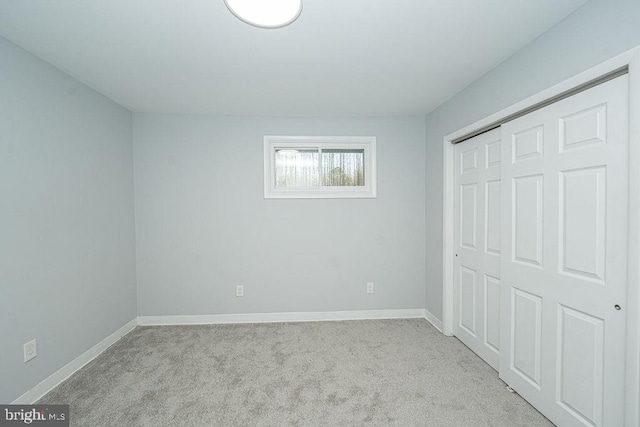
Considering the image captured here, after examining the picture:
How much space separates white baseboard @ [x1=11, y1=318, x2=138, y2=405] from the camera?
191 cm

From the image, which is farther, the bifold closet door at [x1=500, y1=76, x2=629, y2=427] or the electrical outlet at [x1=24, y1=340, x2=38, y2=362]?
the electrical outlet at [x1=24, y1=340, x2=38, y2=362]

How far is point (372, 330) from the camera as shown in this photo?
3.12 m

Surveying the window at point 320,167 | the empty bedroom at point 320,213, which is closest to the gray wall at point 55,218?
the empty bedroom at point 320,213

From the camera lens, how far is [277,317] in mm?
3393

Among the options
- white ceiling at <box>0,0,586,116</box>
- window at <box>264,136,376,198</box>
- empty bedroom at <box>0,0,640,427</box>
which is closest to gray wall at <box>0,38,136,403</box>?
empty bedroom at <box>0,0,640,427</box>

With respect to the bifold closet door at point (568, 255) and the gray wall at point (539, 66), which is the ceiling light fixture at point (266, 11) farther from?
the bifold closet door at point (568, 255)

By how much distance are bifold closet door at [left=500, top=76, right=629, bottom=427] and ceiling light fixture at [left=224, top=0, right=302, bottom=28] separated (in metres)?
1.70

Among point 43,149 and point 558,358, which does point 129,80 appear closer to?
point 43,149

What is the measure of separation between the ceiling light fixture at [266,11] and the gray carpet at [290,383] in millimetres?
2363

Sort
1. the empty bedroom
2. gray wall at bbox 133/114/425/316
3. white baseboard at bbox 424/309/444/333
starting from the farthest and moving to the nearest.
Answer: gray wall at bbox 133/114/425/316 < white baseboard at bbox 424/309/444/333 < the empty bedroom

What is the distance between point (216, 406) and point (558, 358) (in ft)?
7.46

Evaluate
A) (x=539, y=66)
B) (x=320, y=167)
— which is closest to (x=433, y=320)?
(x=320, y=167)

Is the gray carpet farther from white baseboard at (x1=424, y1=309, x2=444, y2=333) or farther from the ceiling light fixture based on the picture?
the ceiling light fixture

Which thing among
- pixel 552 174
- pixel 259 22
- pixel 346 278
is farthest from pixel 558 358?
pixel 259 22
